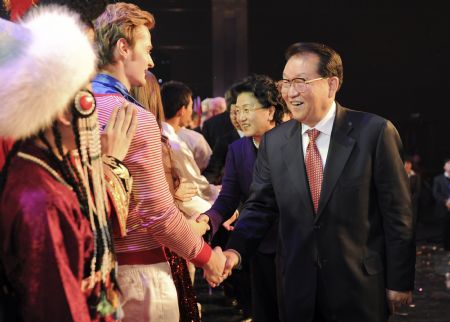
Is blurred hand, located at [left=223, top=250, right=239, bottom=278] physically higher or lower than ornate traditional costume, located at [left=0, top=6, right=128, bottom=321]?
lower

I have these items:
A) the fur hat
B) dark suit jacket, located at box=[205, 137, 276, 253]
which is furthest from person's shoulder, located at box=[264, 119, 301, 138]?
the fur hat

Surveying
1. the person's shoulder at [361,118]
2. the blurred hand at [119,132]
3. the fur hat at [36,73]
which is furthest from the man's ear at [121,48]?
the person's shoulder at [361,118]

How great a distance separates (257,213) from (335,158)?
0.52 meters

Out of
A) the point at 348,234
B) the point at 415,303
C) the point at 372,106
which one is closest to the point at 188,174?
the point at 348,234

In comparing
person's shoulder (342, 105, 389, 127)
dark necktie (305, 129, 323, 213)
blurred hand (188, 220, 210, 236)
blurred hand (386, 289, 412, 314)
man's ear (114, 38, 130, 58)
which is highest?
man's ear (114, 38, 130, 58)

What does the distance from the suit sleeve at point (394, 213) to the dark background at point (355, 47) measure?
9.00 meters

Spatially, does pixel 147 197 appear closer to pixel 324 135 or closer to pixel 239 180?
pixel 324 135

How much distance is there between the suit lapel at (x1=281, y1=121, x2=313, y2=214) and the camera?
9.67ft

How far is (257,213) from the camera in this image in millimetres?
3229

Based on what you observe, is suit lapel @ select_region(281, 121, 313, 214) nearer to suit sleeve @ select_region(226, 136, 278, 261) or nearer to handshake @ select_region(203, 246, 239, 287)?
suit sleeve @ select_region(226, 136, 278, 261)

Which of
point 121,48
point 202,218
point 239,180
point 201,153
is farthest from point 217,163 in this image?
point 121,48

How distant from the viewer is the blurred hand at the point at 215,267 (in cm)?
273

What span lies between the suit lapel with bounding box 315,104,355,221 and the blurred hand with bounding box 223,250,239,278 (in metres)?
0.45

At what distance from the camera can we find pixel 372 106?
1323 cm
